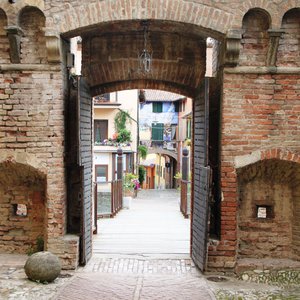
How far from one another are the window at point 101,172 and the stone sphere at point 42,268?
60.3ft

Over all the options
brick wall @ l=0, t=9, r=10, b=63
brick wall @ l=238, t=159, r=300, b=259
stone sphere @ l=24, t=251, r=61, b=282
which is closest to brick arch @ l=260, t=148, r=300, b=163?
brick wall @ l=238, t=159, r=300, b=259

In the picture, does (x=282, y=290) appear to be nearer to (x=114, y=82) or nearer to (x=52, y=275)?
(x=52, y=275)

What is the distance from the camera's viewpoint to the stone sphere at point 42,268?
7156 mm

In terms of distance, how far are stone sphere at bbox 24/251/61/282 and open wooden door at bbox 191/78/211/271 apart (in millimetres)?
2412

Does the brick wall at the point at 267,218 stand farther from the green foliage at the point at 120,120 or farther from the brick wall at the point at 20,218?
the green foliage at the point at 120,120

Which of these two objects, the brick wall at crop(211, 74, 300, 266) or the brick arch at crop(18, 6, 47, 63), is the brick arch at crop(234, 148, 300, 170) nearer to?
the brick wall at crop(211, 74, 300, 266)

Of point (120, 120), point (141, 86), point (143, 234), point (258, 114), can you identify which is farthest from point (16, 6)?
point (120, 120)

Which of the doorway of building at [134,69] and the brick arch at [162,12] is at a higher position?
the brick arch at [162,12]

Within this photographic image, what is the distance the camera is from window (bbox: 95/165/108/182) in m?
25.7

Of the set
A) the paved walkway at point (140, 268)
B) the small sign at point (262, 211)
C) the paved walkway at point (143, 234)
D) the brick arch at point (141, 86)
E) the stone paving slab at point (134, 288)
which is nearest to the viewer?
the stone paving slab at point (134, 288)

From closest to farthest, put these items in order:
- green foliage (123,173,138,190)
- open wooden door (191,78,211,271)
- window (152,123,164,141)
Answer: open wooden door (191,78,211,271)
green foliage (123,173,138,190)
window (152,123,164,141)

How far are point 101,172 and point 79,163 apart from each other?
18.2 m

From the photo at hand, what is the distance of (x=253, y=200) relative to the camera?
8.20 m

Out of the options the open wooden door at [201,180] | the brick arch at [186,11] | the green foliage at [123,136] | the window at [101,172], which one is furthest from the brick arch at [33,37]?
the window at [101,172]
